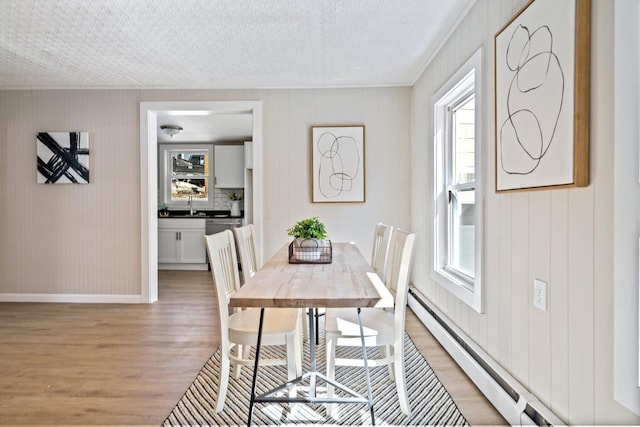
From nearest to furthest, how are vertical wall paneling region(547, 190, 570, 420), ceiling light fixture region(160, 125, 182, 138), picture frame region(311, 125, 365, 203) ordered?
1. vertical wall paneling region(547, 190, 570, 420)
2. picture frame region(311, 125, 365, 203)
3. ceiling light fixture region(160, 125, 182, 138)

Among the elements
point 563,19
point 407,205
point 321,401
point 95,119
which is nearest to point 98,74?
point 95,119

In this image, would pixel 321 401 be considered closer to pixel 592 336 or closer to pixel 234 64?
pixel 592 336

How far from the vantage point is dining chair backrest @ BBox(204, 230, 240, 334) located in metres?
1.92

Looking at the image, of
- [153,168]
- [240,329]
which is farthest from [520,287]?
[153,168]

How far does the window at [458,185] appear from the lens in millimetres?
2350

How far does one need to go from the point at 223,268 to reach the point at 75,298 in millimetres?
3135

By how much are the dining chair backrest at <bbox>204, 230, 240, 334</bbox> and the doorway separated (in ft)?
5.89

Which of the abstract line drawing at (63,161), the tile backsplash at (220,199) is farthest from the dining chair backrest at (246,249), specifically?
the tile backsplash at (220,199)

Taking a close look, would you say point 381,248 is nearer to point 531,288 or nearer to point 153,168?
point 531,288

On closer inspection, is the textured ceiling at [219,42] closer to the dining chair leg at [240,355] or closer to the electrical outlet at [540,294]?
the electrical outlet at [540,294]

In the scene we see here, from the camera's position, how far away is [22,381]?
2.39m

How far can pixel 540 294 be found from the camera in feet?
5.48

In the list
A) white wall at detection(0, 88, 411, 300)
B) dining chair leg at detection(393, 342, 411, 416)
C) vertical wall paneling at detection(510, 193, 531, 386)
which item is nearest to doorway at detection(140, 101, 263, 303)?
white wall at detection(0, 88, 411, 300)

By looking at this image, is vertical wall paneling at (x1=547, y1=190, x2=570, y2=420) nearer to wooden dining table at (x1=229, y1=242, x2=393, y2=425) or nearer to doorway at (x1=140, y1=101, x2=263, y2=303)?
wooden dining table at (x1=229, y1=242, x2=393, y2=425)
